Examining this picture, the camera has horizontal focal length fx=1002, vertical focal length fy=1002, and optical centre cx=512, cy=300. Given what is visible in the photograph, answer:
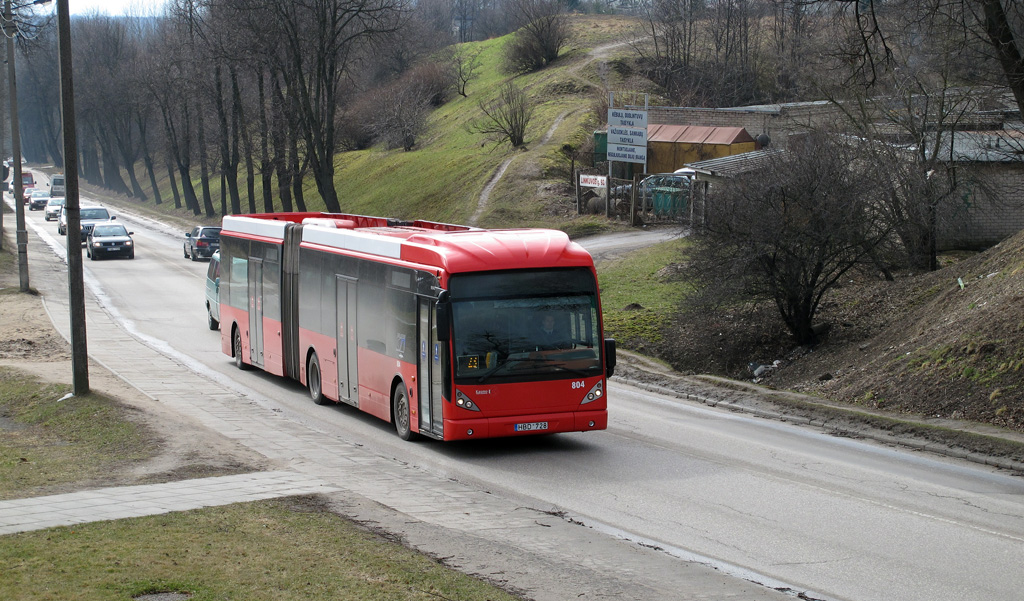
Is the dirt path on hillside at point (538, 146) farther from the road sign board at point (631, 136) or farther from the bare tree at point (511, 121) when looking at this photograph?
the road sign board at point (631, 136)

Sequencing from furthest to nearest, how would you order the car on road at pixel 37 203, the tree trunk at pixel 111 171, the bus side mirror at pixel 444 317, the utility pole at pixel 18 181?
1. the tree trunk at pixel 111 171
2. the car on road at pixel 37 203
3. the utility pole at pixel 18 181
4. the bus side mirror at pixel 444 317

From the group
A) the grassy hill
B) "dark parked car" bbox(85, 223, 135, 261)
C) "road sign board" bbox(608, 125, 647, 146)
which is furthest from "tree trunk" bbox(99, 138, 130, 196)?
"road sign board" bbox(608, 125, 647, 146)

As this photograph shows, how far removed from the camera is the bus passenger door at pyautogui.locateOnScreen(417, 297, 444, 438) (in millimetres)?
12797

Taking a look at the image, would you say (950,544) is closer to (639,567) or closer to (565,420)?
(639,567)

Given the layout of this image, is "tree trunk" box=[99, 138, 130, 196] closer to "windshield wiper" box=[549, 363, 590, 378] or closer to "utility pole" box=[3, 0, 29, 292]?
"utility pole" box=[3, 0, 29, 292]

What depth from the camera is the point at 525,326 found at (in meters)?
12.8

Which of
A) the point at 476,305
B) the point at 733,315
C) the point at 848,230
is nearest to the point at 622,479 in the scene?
the point at 476,305

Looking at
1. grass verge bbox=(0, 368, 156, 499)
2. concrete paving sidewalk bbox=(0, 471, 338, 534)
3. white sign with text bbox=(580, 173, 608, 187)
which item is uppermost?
white sign with text bbox=(580, 173, 608, 187)

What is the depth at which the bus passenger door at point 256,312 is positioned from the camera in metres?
19.7

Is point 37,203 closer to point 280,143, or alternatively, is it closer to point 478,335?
point 280,143

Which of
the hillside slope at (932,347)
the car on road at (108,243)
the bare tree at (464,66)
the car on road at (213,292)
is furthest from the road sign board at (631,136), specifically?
the bare tree at (464,66)

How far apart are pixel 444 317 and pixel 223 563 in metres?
5.43

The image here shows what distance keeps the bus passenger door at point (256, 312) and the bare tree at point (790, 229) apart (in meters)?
8.71

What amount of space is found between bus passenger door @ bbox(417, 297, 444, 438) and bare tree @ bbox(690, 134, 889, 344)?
8.39m
